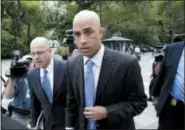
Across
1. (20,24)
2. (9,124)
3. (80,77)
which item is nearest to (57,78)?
(80,77)

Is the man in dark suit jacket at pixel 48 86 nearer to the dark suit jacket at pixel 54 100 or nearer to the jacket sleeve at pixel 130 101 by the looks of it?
the dark suit jacket at pixel 54 100

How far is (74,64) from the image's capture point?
2.06 m

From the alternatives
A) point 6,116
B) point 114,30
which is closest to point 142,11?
point 114,30

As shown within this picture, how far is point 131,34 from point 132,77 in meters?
31.9

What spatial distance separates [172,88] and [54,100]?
96cm

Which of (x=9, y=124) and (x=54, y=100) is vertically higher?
(x=54, y=100)

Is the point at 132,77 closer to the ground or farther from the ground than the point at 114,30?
farther from the ground

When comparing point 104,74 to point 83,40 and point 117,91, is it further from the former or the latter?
point 83,40

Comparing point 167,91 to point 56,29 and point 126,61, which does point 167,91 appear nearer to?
point 126,61

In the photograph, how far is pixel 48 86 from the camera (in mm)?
2773

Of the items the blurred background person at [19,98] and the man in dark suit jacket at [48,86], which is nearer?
the man in dark suit jacket at [48,86]

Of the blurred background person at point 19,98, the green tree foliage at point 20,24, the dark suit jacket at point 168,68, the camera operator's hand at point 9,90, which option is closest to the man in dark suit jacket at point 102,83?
the dark suit jacket at point 168,68

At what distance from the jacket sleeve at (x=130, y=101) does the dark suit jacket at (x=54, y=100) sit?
A: 0.76m

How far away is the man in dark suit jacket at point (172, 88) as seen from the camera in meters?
2.79
